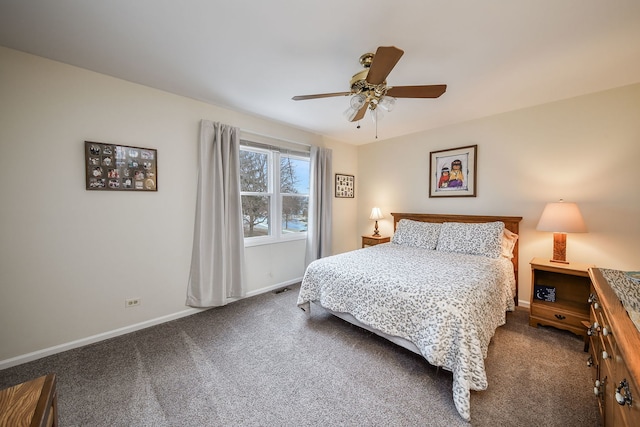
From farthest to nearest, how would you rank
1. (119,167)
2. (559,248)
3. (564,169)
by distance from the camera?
(564,169)
(559,248)
(119,167)

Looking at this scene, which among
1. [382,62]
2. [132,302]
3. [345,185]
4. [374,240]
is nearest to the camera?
[382,62]

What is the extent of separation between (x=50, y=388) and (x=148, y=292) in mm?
1893

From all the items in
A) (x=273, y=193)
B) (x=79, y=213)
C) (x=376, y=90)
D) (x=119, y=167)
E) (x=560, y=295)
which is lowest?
(x=560, y=295)

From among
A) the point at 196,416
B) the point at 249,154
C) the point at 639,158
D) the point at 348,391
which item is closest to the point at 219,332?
the point at 196,416

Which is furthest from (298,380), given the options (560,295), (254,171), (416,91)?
(560,295)

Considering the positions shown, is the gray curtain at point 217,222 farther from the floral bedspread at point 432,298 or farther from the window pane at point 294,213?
the floral bedspread at point 432,298

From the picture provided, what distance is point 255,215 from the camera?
11.2 feet

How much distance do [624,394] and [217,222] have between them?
305 centimetres

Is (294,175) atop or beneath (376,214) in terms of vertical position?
atop

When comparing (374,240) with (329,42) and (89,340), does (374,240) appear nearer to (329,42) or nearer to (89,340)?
(329,42)

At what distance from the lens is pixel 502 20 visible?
1.53m

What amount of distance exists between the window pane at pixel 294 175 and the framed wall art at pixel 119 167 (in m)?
1.62

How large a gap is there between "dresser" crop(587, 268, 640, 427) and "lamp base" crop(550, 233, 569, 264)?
1081 mm

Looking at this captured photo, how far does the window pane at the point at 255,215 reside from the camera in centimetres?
333
